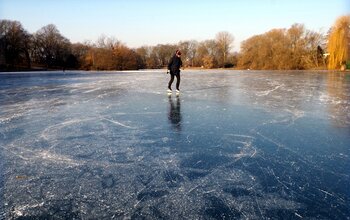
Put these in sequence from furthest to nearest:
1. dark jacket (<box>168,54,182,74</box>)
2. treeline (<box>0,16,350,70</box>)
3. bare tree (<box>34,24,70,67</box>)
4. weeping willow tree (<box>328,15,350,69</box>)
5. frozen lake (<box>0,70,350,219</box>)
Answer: bare tree (<box>34,24,70,67</box>)
treeline (<box>0,16,350,70</box>)
weeping willow tree (<box>328,15,350,69</box>)
dark jacket (<box>168,54,182,74</box>)
frozen lake (<box>0,70,350,219</box>)

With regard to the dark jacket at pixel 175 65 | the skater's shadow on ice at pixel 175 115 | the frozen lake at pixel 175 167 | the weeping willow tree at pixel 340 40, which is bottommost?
the frozen lake at pixel 175 167

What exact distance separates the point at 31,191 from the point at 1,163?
101cm

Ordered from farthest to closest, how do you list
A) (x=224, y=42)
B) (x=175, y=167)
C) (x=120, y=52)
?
(x=224, y=42), (x=120, y=52), (x=175, y=167)

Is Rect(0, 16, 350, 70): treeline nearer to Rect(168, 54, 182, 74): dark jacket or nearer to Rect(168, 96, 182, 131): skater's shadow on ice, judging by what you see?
Rect(168, 54, 182, 74): dark jacket

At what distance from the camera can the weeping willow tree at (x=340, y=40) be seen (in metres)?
27.5

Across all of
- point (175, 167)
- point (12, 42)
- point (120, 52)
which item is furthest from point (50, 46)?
point (175, 167)

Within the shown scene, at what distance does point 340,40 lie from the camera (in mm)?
27750

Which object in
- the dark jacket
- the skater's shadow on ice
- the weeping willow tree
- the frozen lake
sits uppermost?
the weeping willow tree

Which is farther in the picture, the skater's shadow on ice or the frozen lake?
the skater's shadow on ice

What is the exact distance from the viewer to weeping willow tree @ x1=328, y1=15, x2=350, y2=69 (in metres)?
27.5

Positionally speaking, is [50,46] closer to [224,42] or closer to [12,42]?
[12,42]

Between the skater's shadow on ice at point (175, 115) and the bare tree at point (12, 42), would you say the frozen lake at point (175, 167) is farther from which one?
the bare tree at point (12, 42)

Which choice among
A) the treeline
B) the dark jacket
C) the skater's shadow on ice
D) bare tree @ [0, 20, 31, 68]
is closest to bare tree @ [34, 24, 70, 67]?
the treeline

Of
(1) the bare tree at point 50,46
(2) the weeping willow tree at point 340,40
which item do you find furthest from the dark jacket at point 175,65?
(1) the bare tree at point 50,46
